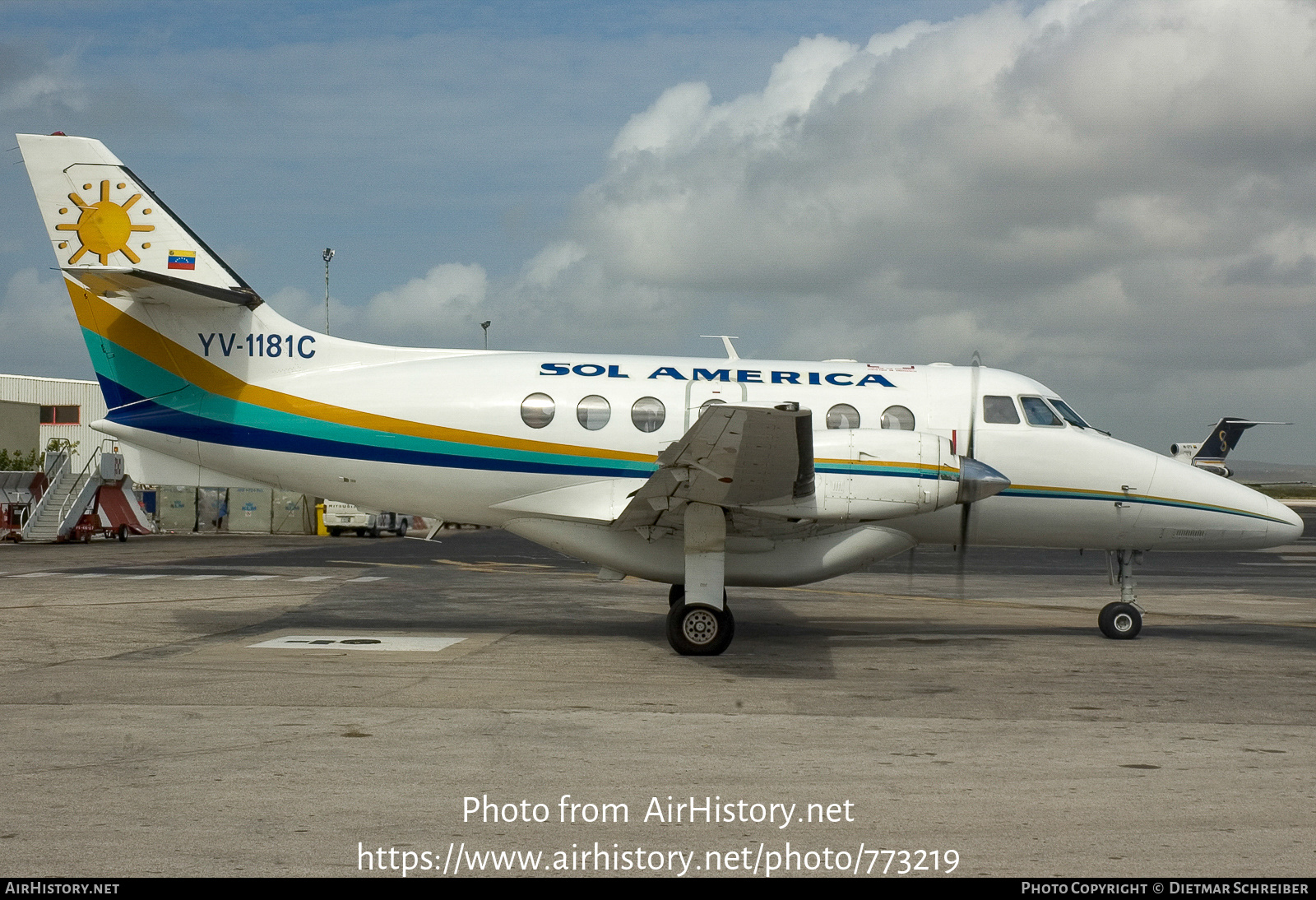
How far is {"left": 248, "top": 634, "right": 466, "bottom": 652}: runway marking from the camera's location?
12.8 m

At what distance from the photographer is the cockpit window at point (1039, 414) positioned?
14.2m

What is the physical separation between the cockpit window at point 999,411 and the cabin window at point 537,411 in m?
5.69

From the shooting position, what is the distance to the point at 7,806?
6.10 meters

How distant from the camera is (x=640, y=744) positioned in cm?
800

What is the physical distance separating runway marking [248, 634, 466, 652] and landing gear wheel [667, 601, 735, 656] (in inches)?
114

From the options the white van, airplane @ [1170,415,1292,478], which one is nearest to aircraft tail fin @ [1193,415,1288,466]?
airplane @ [1170,415,1292,478]

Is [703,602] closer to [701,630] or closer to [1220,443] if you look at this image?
[701,630]

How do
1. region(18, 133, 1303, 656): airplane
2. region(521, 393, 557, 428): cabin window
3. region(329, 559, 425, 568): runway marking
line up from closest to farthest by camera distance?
region(18, 133, 1303, 656): airplane, region(521, 393, 557, 428): cabin window, region(329, 559, 425, 568): runway marking

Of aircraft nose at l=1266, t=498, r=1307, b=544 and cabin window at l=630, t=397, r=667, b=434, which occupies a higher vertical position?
cabin window at l=630, t=397, r=667, b=434

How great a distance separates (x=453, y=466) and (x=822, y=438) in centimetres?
463

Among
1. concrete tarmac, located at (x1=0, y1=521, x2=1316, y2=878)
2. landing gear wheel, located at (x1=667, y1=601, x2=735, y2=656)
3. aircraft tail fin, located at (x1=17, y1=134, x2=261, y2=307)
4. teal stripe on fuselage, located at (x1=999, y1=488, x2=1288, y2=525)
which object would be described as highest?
aircraft tail fin, located at (x1=17, y1=134, x2=261, y2=307)

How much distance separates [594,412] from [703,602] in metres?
2.85

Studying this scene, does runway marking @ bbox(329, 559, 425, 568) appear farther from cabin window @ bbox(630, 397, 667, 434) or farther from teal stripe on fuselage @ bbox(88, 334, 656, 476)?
cabin window @ bbox(630, 397, 667, 434)

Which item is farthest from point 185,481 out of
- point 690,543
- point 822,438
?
point 822,438
